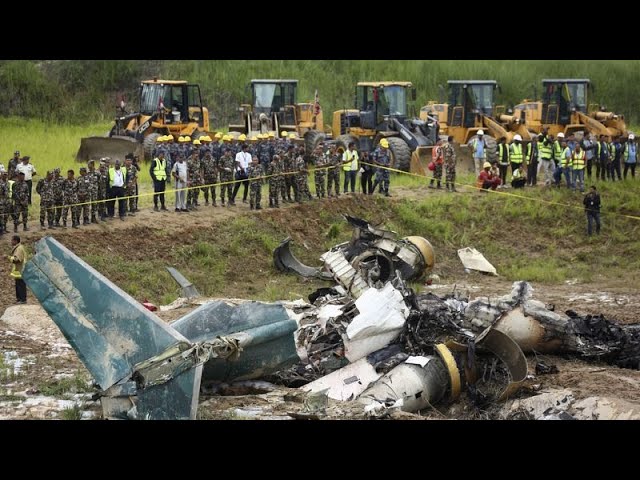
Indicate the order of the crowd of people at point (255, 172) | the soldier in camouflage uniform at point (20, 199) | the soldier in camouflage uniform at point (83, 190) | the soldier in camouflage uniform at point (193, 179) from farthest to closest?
the soldier in camouflage uniform at point (193, 179)
the soldier in camouflage uniform at point (83, 190)
the crowd of people at point (255, 172)
the soldier in camouflage uniform at point (20, 199)

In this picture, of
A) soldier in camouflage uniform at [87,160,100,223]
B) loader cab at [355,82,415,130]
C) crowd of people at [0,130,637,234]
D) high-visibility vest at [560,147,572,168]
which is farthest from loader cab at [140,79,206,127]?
Answer: soldier in camouflage uniform at [87,160,100,223]

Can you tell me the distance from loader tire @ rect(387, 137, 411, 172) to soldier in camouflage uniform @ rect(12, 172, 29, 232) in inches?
501

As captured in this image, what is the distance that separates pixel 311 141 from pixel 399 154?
3224 mm

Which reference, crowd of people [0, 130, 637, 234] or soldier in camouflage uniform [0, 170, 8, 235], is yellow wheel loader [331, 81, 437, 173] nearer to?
crowd of people [0, 130, 637, 234]

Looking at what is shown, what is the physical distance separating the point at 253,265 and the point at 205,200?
3.22 m

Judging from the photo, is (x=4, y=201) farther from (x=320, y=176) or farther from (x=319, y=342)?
(x=320, y=176)

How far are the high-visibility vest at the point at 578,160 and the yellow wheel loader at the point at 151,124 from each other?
10815 millimetres

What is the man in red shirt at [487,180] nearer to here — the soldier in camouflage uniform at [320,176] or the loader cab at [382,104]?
the loader cab at [382,104]

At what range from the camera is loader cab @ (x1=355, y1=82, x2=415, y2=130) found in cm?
3434

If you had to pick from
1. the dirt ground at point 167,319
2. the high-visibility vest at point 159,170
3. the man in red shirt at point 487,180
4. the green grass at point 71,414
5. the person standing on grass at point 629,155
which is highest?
the high-visibility vest at point 159,170

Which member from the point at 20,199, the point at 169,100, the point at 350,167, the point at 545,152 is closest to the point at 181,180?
the point at 350,167

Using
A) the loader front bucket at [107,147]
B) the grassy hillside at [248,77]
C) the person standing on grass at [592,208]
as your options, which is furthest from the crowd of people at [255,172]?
the grassy hillside at [248,77]

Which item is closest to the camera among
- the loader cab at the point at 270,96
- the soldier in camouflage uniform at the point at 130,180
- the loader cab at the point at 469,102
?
the soldier in camouflage uniform at the point at 130,180

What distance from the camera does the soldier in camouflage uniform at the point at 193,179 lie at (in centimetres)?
2628
